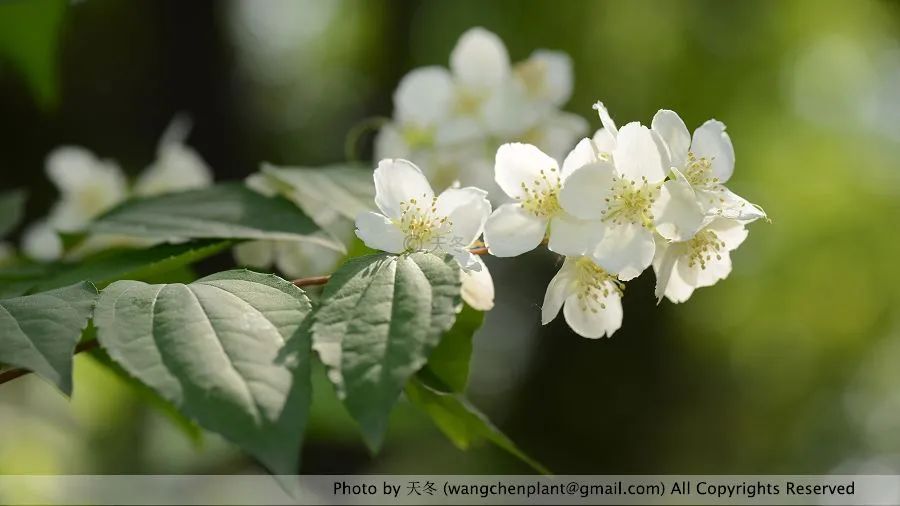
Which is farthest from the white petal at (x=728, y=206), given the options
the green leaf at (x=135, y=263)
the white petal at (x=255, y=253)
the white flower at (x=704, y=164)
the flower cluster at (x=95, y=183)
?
the flower cluster at (x=95, y=183)

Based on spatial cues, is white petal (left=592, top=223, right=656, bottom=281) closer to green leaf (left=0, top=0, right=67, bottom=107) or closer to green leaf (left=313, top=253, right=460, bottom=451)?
green leaf (left=313, top=253, right=460, bottom=451)

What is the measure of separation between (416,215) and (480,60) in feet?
2.20

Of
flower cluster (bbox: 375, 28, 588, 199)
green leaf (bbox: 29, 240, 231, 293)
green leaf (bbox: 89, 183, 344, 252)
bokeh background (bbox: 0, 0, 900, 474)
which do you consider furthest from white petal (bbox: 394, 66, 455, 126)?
bokeh background (bbox: 0, 0, 900, 474)

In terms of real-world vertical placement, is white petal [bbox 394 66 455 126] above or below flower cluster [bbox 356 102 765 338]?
above

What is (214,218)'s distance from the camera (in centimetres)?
95

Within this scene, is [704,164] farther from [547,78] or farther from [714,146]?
[547,78]

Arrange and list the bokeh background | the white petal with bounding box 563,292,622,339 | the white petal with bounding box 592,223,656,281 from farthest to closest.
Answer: the bokeh background, the white petal with bounding box 563,292,622,339, the white petal with bounding box 592,223,656,281

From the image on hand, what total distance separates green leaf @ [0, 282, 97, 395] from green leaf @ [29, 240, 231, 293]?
9.3 inches

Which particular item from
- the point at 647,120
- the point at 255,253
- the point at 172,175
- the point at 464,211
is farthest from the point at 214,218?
the point at 647,120

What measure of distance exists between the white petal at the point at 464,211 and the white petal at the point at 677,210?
0.15m

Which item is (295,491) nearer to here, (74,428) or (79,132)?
(74,428)

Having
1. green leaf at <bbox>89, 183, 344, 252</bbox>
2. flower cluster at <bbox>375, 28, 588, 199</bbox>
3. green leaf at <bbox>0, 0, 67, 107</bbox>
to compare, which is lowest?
green leaf at <bbox>89, 183, 344, 252</bbox>

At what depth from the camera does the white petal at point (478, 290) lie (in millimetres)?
758

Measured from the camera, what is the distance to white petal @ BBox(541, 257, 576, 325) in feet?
2.50
